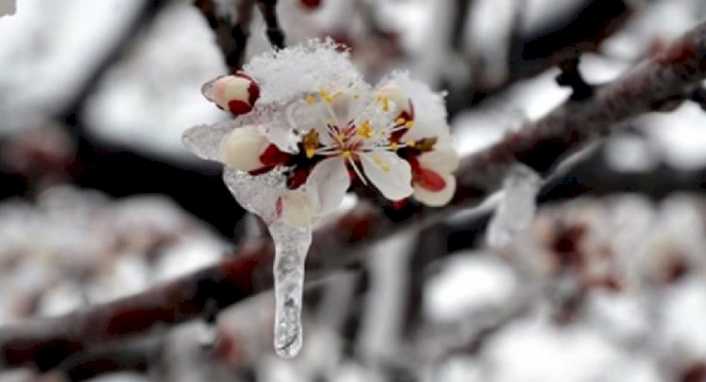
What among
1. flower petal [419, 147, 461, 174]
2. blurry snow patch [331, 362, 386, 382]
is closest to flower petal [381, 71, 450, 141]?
flower petal [419, 147, 461, 174]

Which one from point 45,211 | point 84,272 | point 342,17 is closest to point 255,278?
point 342,17

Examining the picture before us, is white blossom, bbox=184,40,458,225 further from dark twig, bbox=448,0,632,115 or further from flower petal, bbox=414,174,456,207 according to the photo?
dark twig, bbox=448,0,632,115

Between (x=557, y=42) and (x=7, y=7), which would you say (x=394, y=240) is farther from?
(x=557, y=42)

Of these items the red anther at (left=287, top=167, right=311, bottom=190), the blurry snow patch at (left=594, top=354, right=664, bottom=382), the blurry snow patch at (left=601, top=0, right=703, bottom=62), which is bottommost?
the red anther at (left=287, top=167, right=311, bottom=190)

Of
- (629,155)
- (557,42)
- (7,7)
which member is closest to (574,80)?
(7,7)

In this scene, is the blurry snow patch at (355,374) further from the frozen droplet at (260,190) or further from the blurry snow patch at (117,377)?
the frozen droplet at (260,190)

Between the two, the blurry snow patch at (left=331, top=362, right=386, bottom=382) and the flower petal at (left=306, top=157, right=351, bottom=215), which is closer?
the flower petal at (left=306, top=157, right=351, bottom=215)
